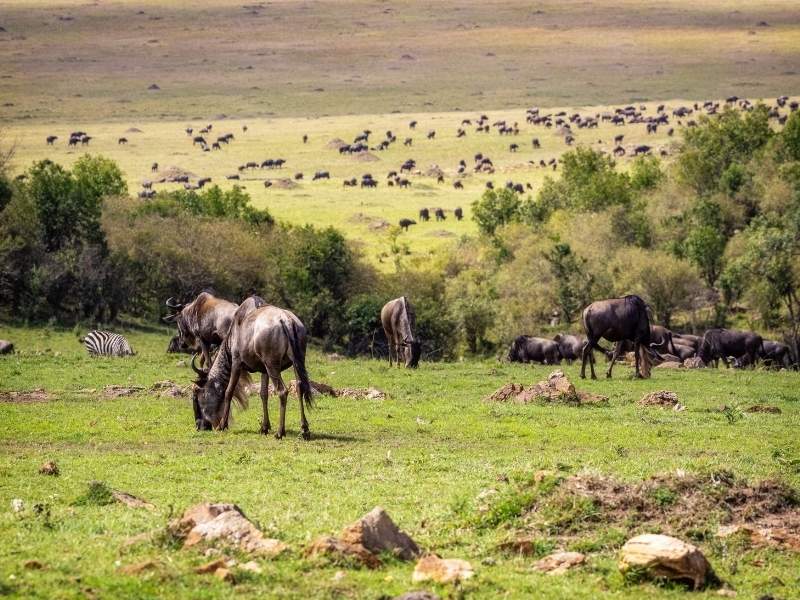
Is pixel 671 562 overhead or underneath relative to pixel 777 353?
overhead

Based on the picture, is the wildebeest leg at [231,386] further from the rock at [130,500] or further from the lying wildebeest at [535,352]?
the lying wildebeest at [535,352]

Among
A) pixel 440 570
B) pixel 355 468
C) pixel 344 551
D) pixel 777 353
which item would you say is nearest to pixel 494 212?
pixel 777 353

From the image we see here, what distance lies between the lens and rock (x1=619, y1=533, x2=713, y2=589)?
11758 mm

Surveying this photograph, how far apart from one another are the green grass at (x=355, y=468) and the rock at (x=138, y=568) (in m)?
0.09

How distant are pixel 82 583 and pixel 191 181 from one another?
8857 cm

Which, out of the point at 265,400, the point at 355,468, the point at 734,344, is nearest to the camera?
the point at 355,468

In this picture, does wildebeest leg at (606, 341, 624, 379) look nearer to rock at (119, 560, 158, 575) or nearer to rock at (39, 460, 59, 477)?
rock at (39, 460, 59, 477)

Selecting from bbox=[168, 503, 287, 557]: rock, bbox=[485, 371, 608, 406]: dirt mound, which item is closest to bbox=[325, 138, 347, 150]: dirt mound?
bbox=[485, 371, 608, 406]: dirt mound

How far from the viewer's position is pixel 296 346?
1955 centimetres

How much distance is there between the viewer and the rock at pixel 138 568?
11.2 metres

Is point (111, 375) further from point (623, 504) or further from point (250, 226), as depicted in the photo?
point (250, 226)

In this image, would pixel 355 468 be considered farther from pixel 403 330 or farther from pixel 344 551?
pixel 403 330

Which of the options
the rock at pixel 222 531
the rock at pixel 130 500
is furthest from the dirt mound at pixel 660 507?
the rock at pixel 130 500

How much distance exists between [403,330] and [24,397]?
1227 cm
